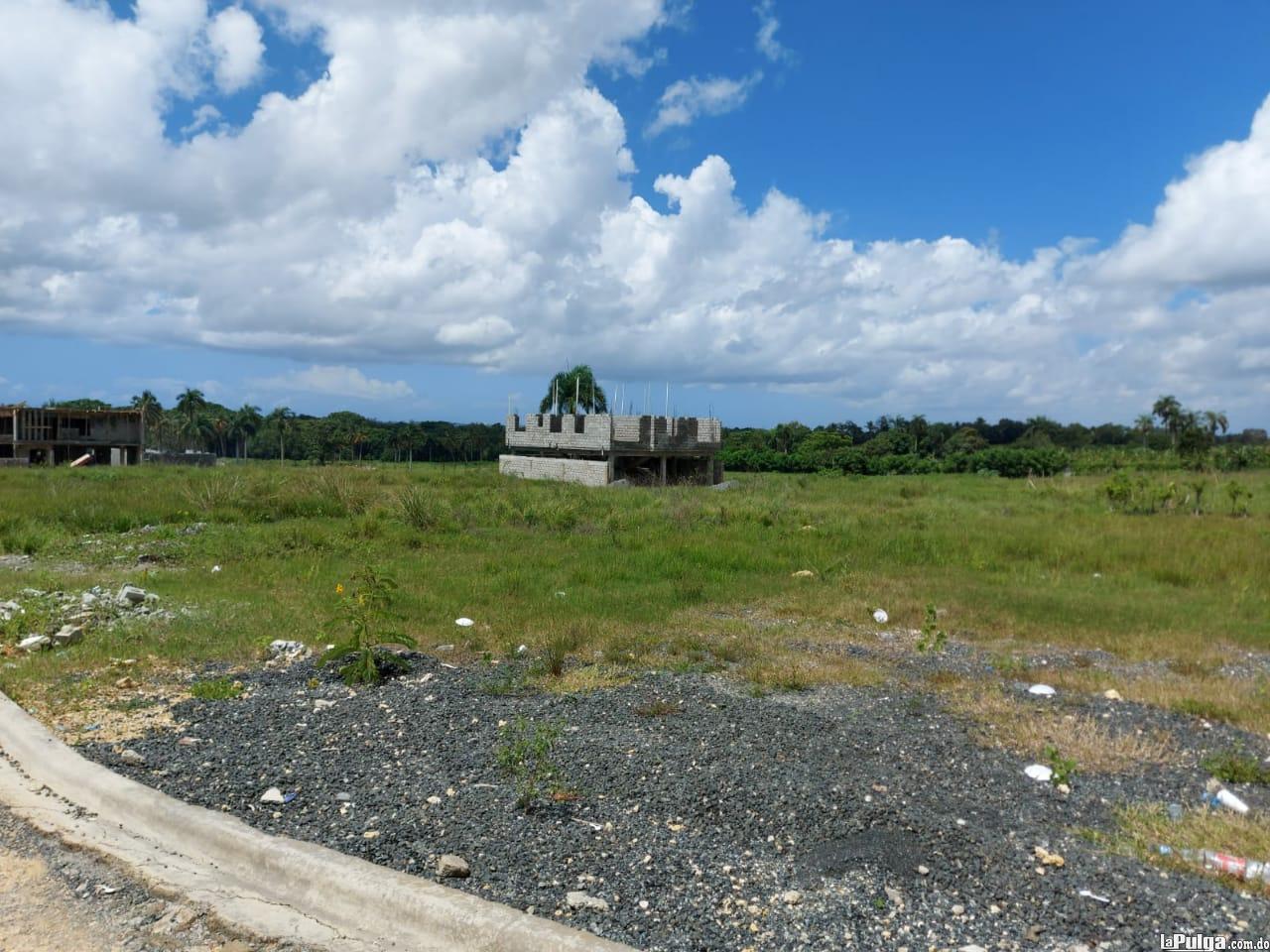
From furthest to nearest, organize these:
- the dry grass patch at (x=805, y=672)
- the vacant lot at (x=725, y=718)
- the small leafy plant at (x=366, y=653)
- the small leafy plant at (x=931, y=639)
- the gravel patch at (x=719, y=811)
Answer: the small leafy plant at (x=931, y=639) → the dry grass patch at (x=805, y=672) → the small leafy plant at (x=366, y=653) → the vacant lot at (x=725, y=718) → the gravel patch at (x=719, y=811)

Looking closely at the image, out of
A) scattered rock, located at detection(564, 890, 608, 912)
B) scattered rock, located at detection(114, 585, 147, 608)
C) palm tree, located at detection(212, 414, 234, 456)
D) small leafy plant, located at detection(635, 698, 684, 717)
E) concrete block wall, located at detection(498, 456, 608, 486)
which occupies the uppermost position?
palm tree, located at detection(212, 414, 234, 456)

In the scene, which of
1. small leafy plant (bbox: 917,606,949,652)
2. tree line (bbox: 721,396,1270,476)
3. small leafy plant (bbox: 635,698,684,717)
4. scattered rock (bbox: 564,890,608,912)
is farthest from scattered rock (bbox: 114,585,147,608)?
tree line (bbox: 721,396,1270,476)

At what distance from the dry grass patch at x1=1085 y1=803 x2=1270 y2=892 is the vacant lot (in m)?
0.02

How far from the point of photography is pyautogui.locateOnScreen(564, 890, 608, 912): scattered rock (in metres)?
3.15

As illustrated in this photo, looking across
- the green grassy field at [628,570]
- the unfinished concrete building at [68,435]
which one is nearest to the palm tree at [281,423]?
the unfinished concrete building at [68,435]

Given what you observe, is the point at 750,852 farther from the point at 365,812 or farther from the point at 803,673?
the point at 803,673

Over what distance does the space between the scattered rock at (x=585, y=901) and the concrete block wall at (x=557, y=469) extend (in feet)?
88.2

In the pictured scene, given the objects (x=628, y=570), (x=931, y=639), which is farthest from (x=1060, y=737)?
(x=628, y=570)

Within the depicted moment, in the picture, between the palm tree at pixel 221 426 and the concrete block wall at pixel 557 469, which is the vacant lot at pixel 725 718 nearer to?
the concrete block wall at pixel 557 469

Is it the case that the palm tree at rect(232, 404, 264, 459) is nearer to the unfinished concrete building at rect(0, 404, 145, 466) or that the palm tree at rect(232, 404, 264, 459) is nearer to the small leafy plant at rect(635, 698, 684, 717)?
the unfinished concrete building at rect(0, 404, 145, 466)

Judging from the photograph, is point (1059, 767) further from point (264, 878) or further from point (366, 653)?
point (366, 653)

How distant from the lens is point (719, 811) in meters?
3.94

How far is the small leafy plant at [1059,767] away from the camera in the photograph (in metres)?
4.43

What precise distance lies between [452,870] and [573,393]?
170ft
